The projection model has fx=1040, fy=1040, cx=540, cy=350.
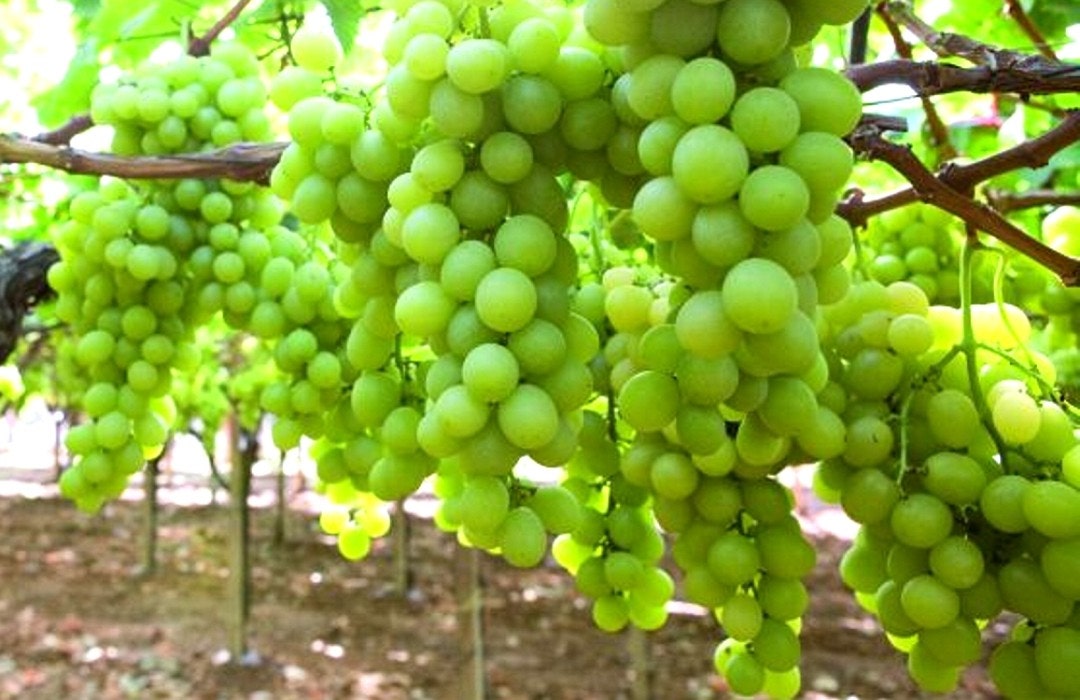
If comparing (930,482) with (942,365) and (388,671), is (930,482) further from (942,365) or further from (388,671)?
(388,671)

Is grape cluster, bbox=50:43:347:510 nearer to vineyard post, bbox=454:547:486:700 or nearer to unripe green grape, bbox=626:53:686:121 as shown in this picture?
A: unripe green grape, bbox=626:53:686:121

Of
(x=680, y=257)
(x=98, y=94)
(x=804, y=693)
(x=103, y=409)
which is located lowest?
(x=804, y=693)

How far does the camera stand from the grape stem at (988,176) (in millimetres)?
A: 767

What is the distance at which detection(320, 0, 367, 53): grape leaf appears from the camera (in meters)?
1.04

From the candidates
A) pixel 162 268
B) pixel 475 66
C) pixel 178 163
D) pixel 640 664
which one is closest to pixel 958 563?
pixel 475 66

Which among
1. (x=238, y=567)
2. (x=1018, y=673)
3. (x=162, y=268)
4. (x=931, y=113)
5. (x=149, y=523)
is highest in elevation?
(x=149, y=523)

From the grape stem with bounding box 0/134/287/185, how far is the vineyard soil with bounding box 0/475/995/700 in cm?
384

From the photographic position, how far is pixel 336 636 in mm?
5387

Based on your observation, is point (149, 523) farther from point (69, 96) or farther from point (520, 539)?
point (520, 539)

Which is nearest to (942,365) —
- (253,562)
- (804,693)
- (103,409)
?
(103,409)

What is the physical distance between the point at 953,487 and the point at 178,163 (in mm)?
727

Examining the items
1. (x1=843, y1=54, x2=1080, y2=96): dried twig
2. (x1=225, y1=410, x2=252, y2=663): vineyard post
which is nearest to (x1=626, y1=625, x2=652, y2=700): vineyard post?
(x1=225, y1=410, x2=252, y2=663): vineyard post

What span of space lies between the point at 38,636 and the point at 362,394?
5180mm

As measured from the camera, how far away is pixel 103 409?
1.19m
